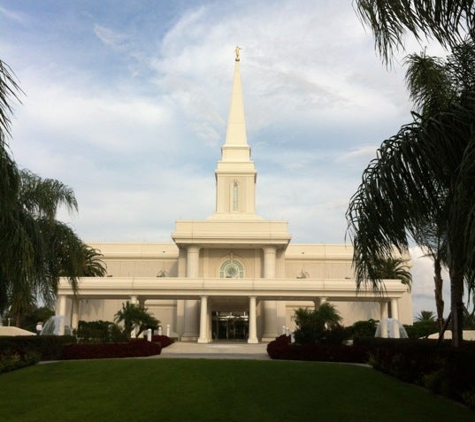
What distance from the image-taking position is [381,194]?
932 centimetres

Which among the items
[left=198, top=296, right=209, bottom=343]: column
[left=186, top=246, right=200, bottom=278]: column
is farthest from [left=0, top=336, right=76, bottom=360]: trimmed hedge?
[left=186, top=246, right=200, bottom=278]: column

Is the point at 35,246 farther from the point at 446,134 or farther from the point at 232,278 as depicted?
the point at 232,278

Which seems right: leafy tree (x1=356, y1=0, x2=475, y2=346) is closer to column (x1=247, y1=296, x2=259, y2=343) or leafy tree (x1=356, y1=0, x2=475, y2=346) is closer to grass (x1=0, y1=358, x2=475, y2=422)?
grass (x1=0, y1=358, x2=475, y2=422)

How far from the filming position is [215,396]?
11609 mm

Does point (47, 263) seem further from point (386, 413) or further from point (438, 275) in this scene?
point (438, 275)

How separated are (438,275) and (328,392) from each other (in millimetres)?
23132

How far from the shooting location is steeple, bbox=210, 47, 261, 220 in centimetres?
5116

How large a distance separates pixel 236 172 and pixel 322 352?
1213 inches

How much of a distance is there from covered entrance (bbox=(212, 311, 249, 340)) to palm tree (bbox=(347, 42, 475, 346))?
3823 centimetres

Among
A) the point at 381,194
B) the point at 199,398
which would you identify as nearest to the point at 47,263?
the point at 199,398

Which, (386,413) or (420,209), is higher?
(420,209)

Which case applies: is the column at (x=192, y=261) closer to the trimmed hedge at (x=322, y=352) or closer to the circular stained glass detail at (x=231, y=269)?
the circular stained glass detail at (x=231, y=269)

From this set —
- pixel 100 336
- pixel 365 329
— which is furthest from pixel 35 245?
pixel 365 329

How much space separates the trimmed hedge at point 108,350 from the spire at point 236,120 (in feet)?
101
